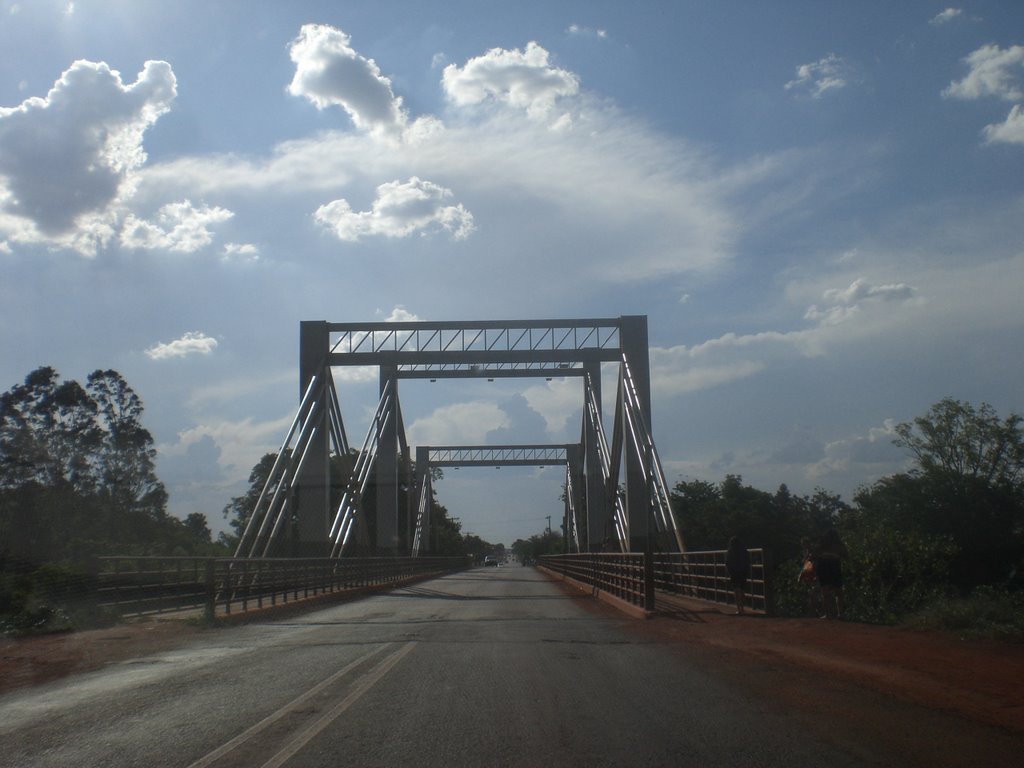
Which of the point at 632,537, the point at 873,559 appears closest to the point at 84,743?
the point at 873,559

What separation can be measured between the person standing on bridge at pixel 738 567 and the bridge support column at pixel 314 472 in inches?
803

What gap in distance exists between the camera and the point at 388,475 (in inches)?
1699

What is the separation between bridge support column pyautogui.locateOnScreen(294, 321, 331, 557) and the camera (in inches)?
1337

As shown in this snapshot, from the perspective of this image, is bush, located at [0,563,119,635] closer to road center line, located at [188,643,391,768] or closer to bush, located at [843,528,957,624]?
road center line, located at [188,643,391,768]

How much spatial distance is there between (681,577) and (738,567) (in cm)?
648

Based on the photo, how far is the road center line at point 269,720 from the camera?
18.7 ft

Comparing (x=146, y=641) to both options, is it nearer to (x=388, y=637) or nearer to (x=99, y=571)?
(x=388, y=637)

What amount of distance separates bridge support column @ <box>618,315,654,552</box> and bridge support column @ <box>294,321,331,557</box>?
1069 cm

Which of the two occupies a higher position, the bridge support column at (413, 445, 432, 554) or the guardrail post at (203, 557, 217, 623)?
the bridge support column at (413, 445, 432, 554)

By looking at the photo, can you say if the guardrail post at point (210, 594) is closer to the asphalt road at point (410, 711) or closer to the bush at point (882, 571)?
the asphalt road at point (410, 711)

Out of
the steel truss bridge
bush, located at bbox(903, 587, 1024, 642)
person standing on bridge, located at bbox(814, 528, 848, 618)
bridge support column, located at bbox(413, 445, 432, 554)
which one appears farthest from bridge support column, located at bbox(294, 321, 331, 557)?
bridge support column, located at bbox(413, 445, 432, 554)

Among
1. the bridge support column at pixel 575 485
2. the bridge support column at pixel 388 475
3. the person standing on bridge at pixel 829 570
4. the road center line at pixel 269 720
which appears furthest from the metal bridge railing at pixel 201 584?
the bridge support column at pixel 575 485

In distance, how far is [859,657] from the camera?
1011cm

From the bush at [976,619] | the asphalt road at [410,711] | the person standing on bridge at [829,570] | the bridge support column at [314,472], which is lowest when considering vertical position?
the asphalt road at [410,711]
